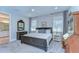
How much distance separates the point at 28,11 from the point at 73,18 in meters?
0.96

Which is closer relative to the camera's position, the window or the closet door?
the closet door

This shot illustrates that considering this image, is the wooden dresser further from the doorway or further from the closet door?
the doorway

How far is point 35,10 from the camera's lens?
224 cm

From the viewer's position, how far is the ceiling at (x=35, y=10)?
7.10ft

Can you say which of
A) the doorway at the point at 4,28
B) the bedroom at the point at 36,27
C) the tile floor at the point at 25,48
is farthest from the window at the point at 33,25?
the doorway at the point at 4,28

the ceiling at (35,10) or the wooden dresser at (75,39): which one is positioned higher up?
the ceiling at (35,10)

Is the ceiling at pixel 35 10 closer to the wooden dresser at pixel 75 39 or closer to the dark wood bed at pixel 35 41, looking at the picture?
the wooden dresser at pixel 75 39

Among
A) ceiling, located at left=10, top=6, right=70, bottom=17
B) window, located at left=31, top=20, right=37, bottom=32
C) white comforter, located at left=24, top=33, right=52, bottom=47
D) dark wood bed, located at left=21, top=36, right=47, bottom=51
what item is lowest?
dark wood bed, located at left=21, top=36, right=47, bottom=51

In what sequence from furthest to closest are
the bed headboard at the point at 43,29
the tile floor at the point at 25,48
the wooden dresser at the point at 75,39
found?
the bed headboard at the point at 43,29 → the tile floor at the point at 25,48 → the wooden dresser at the point at 75,39

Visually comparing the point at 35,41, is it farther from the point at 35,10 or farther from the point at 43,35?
the point at 35,10

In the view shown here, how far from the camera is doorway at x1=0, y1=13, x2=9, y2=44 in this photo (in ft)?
7.16

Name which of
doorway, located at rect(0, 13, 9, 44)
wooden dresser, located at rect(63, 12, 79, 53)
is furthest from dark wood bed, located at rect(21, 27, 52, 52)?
wooden dresser, located at rect(63, 12, 79, 53)

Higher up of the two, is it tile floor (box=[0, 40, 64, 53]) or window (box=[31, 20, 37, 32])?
window (box=[31, 20, 37, 32])

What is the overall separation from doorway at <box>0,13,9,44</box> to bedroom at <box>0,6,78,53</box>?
67 millimetres
